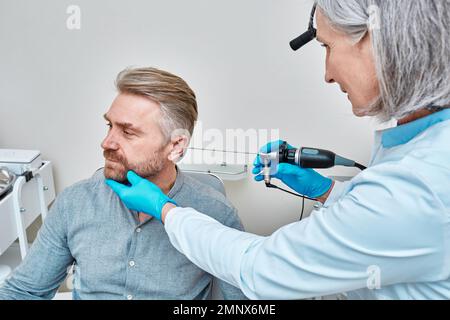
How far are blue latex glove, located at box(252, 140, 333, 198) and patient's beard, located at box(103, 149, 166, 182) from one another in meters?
0.30

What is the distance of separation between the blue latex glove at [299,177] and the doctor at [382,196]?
1.60 feet

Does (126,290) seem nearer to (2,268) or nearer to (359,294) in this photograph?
(359,294)

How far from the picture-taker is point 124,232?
3.84ft

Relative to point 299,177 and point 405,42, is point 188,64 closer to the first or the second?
point 299,177

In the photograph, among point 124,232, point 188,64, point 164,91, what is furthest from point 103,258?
point 188,64

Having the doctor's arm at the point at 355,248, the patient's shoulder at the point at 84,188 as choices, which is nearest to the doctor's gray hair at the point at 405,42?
the doctor's arm at the point at 355,248

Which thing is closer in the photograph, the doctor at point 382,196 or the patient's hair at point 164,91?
the doctor at point 382,196

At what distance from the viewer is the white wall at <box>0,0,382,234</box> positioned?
187 cm

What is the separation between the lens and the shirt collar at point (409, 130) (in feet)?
2.51

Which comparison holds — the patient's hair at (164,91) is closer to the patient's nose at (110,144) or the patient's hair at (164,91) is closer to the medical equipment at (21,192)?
the patient's nose at (110,144)

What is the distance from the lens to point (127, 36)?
1.91 meters

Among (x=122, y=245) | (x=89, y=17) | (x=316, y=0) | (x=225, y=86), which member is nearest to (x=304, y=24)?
(x=225, y=86)

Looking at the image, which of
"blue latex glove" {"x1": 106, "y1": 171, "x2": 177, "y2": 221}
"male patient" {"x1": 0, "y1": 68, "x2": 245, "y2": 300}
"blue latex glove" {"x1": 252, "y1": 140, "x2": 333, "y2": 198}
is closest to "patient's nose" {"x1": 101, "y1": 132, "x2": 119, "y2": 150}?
"male patient" {"x1": 0, "y1": 68, "x2": 245, "y2": 300}

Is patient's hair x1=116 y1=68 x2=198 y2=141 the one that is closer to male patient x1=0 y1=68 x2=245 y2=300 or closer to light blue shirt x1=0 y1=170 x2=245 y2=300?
male patient x1=0 y1=68 x2=245 y2=300
